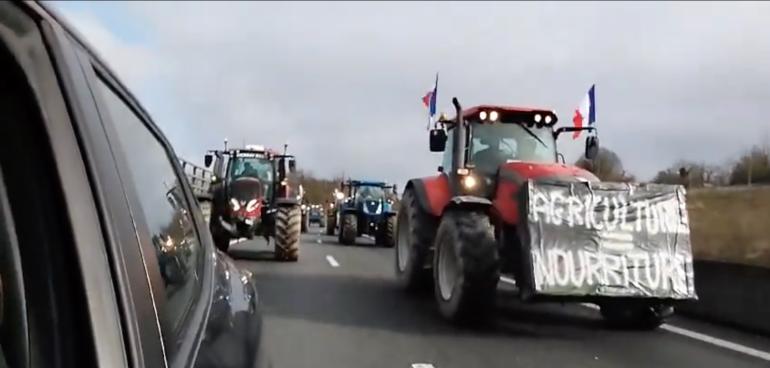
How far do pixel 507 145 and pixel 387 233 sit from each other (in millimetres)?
16053

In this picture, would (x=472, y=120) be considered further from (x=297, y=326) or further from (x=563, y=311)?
(x=297, y=326)

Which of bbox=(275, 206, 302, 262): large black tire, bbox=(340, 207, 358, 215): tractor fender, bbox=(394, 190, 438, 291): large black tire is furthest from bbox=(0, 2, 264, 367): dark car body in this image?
bbox=(340, 207, 358, 215): tractor fender

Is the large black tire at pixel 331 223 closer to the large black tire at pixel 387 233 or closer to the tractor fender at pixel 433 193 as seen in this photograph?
the large black tire at pixel 387 233

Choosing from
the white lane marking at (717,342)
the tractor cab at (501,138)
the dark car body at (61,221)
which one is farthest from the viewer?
the tractor cab at (501,138)

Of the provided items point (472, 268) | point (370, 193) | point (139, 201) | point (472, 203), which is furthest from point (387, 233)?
point (139, 201)

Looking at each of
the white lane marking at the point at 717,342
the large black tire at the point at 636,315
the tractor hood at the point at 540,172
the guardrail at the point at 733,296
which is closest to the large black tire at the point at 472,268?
the tractor hood at the point at 540,172

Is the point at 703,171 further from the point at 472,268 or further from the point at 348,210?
the point at 348,210

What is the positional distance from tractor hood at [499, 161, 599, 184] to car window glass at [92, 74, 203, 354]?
6215 mm

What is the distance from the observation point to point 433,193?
11547 mm

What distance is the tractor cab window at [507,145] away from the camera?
35.9ft

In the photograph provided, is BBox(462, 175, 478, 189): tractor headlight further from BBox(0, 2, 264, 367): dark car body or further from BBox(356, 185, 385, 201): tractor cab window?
BBox(356, 185, 385, 201): tractor cab window

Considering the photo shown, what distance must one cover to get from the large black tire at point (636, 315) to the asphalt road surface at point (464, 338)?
155 mm

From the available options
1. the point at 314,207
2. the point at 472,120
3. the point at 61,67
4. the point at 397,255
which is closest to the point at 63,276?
the point at 61,67

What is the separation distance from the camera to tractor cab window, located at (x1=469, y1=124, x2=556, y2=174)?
10.9 meters
